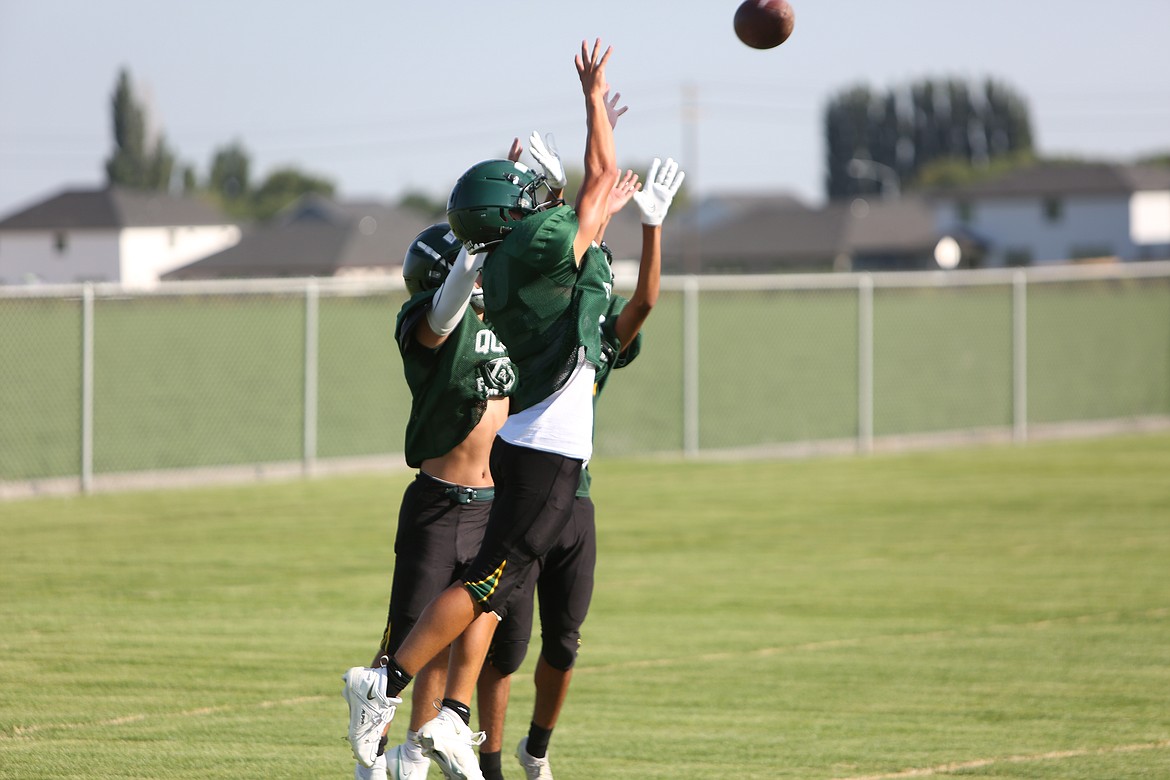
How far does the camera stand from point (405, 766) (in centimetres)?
510

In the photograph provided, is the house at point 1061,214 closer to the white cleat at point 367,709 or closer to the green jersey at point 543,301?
the green jersey at point 543,301

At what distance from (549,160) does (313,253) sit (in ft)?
189

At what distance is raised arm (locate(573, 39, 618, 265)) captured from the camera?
5105 mm

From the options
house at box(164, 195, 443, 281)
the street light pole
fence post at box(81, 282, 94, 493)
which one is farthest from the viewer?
the street light pole

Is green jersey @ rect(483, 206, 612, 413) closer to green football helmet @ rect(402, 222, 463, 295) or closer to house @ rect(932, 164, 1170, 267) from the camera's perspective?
green football helmet @ rect(402, 222, 463, 295)

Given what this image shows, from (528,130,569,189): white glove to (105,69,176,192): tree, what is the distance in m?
100

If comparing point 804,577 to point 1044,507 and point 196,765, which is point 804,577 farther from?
point 196,765

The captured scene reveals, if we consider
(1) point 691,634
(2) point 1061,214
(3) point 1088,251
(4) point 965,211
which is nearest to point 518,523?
(1) point 691,634

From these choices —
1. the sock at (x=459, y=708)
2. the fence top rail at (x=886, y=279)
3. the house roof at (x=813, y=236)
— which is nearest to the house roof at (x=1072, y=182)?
the house roof at (x=813, y=236)

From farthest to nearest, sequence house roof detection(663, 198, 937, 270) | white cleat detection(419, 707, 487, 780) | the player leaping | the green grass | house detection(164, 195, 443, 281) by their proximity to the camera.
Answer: house roof detection(663, 198, 937, 270) < house detection(164, 195, 443, 281) < the green grass < the player leaping < white cleat detection(419, 707, 487, 780)

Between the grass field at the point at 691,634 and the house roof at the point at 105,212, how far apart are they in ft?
135

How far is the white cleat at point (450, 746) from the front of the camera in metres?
4.97

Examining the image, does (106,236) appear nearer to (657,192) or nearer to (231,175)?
(657,192)

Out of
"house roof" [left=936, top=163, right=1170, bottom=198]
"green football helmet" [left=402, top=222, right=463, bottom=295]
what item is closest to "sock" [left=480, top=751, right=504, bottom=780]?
"green football helmet" [left=402, top=222, right=463, bottom=295]
